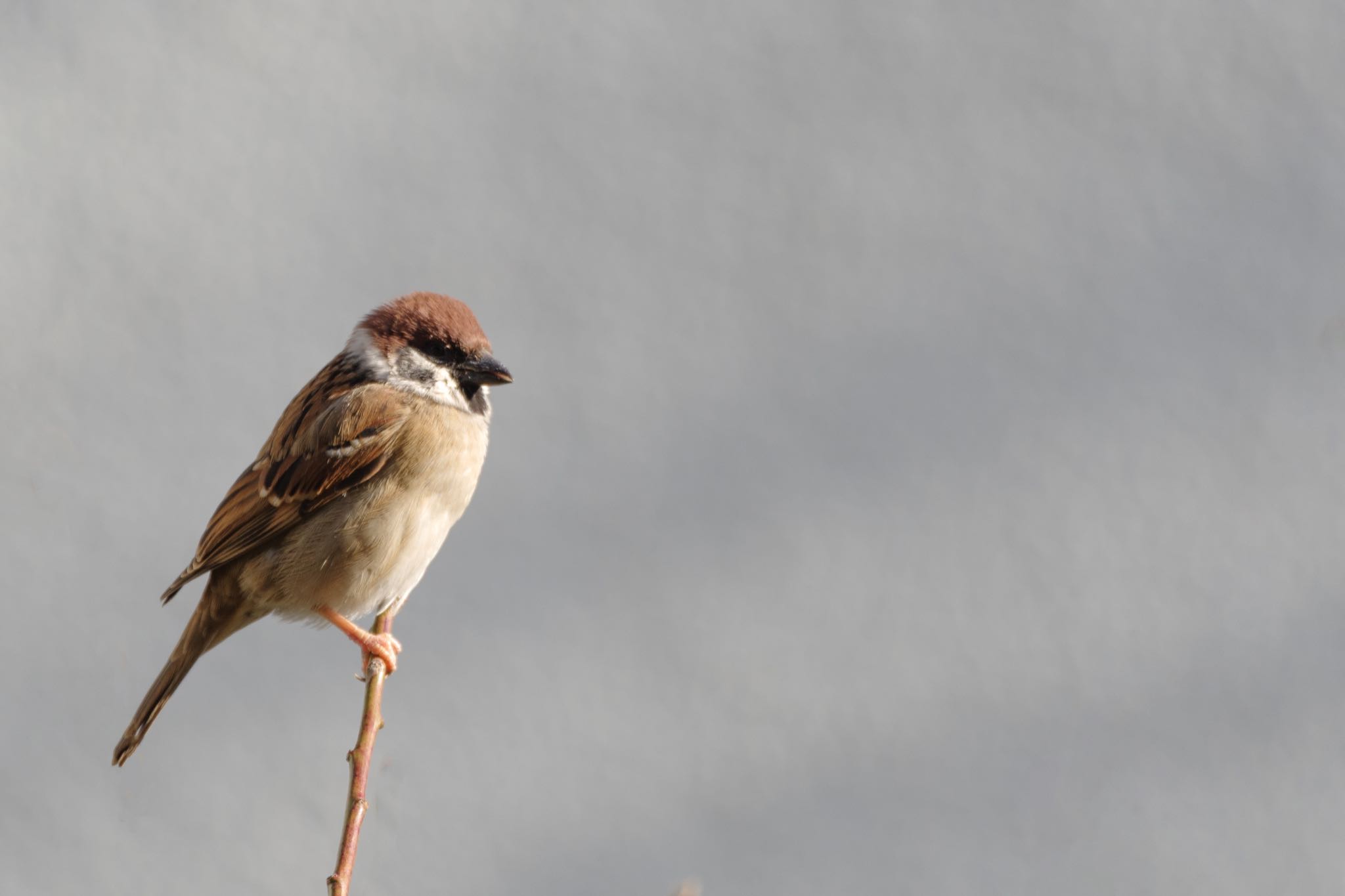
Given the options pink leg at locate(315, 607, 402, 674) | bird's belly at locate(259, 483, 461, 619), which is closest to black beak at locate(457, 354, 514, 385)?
bird's belly at locate(259, 483, 461, 619)

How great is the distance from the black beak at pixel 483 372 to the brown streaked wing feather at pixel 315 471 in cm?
7

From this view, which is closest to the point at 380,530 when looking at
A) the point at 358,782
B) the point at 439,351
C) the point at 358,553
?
the point at 358,553

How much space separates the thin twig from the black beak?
1.00ft

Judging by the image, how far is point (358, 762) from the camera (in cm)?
65

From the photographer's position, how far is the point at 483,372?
3.21ft

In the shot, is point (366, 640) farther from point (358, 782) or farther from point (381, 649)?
point (358, 782)

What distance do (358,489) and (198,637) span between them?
19 centimetres

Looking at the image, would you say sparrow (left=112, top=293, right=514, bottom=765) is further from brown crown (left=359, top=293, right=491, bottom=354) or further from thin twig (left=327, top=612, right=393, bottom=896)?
thin twig (left=327, top=612, right=393, bottom=896)

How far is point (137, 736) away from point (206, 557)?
0.51 feet

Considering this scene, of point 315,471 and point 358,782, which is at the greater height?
point 315,471

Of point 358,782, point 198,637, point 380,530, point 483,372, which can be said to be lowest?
point 358,782

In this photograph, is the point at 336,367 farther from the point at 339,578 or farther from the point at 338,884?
the point at 338,884

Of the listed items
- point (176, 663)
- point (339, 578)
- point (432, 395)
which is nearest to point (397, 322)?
point (432, 395)

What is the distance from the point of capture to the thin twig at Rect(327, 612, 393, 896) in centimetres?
60
